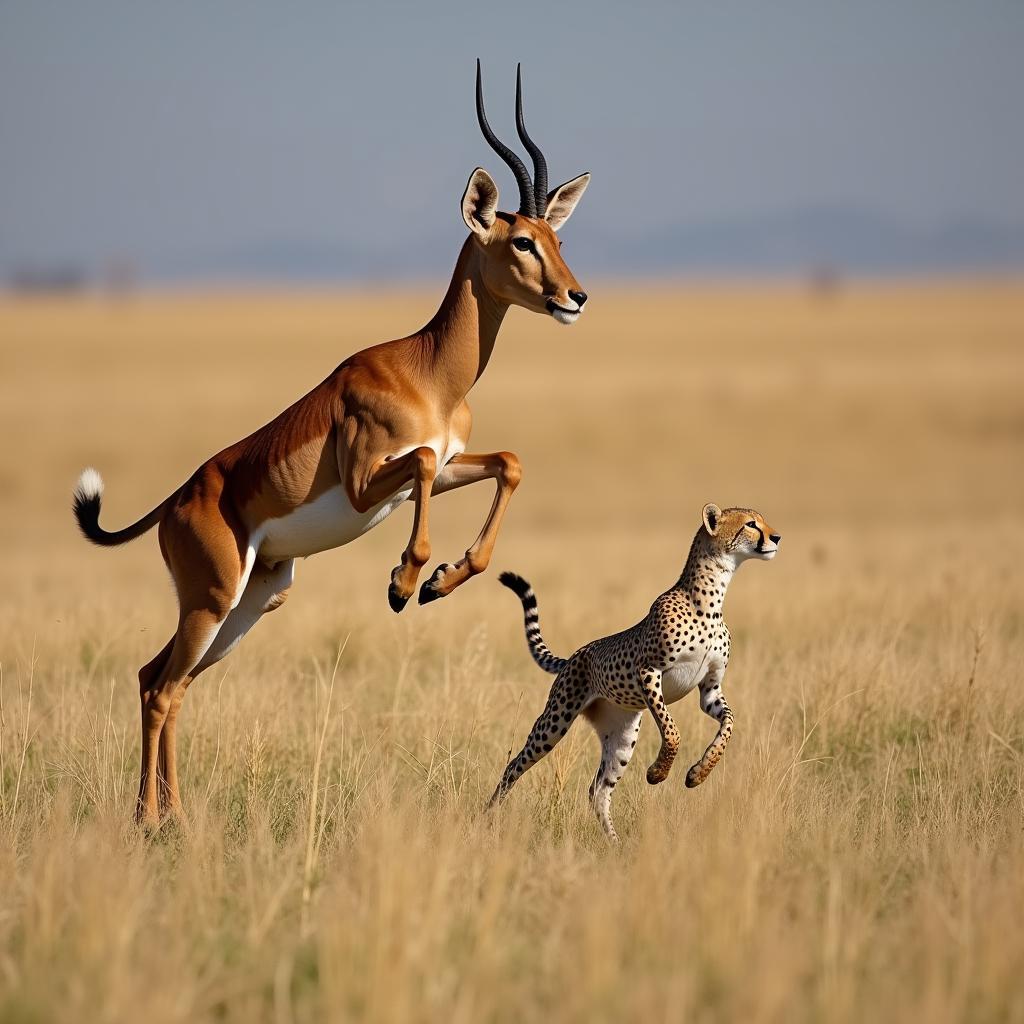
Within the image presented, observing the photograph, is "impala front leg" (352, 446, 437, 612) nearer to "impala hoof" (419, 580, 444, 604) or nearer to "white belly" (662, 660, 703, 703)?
"impala hoof" (419, 580, 444, 604)

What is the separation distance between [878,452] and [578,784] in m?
25.2

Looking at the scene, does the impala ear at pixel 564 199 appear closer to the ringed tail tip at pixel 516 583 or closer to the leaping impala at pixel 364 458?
the leaping impala at pixel 364 458

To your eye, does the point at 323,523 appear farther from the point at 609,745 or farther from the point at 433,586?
the point at 609,745

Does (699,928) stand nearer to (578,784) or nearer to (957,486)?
(578,784)

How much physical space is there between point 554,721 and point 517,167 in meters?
2.69

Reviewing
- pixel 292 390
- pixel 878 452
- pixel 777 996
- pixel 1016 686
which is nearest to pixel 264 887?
pixel 777 996

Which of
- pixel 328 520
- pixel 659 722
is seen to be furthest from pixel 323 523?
pixel 659 722

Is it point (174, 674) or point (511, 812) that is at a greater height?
point (174, 674)

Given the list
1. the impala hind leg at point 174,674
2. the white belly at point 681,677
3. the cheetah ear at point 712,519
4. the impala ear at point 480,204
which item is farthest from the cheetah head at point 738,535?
the impala hind leg at point 174,674

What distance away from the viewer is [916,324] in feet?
202

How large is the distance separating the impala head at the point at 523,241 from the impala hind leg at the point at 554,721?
5.39 ft

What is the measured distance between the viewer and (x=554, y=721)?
721 cm

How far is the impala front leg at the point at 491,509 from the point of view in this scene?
716cm

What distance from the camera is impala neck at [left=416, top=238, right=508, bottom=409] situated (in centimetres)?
767
